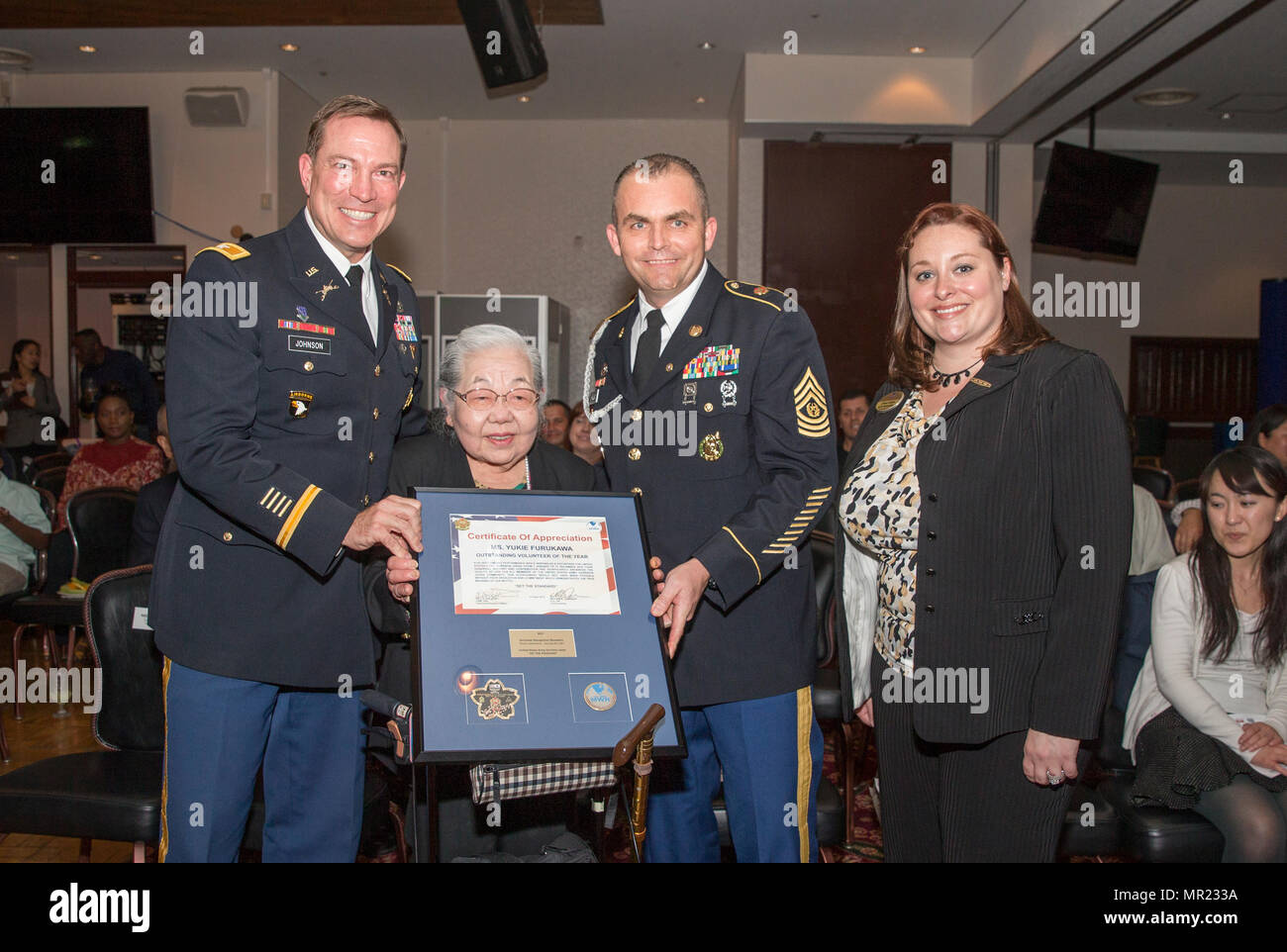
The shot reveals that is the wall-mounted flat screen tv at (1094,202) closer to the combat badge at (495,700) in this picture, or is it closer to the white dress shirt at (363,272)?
the white dress shirt at (363,272)

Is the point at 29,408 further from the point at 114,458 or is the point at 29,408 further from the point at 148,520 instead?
the point at 148,520

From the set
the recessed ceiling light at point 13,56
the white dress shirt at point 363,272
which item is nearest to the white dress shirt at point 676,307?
the white dress shirt at point 363,272

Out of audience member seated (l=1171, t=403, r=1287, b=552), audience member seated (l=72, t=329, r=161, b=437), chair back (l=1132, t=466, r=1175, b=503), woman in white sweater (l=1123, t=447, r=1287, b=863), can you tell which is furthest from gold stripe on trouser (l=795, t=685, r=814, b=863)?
audience member seated (l=72, t=329, r=161, b=437)

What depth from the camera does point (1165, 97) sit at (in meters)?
8.34

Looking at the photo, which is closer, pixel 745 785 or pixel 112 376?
pixel 745 785

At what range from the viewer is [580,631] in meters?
1.68

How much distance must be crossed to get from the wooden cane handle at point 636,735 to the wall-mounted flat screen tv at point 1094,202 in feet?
24.5

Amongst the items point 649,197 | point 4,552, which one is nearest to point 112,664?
point 649,197

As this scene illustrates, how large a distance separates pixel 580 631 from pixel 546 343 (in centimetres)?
659

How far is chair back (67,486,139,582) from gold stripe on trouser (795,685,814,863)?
411cm

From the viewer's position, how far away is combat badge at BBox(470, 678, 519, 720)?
1.55 m

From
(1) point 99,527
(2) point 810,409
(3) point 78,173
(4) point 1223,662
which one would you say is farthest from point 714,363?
(3) point 78,173

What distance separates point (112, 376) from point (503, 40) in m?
4.61
